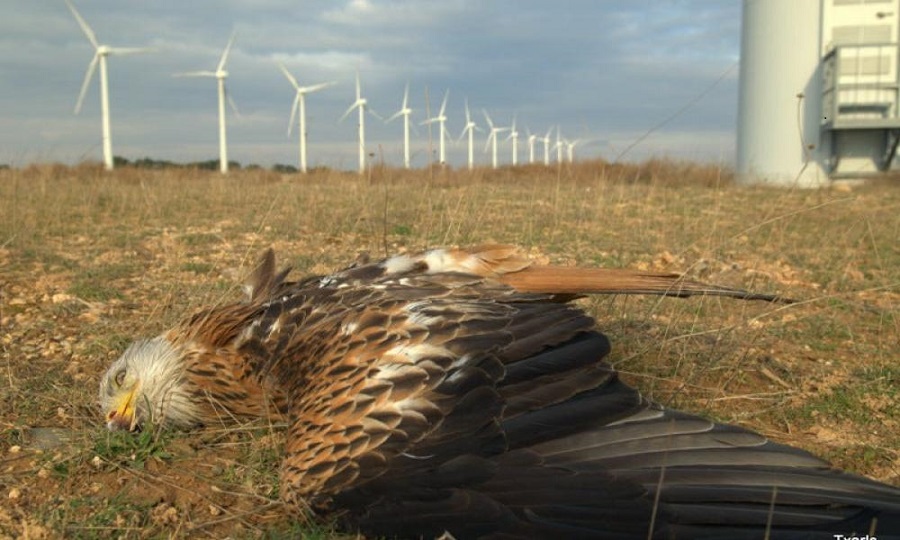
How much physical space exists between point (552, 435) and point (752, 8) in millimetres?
30239

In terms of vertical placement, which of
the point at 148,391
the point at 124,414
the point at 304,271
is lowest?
the point at 124,414

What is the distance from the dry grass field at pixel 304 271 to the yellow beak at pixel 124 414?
77 mm

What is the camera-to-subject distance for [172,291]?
5.36 metres

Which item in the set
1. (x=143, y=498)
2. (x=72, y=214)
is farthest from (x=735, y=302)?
(x=72, y=214)

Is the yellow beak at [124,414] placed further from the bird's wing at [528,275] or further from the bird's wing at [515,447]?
the bird's wing at [528,275]

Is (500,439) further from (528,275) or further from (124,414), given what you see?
(124,414)

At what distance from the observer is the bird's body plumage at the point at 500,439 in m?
2.27

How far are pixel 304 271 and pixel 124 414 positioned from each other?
2.85 m

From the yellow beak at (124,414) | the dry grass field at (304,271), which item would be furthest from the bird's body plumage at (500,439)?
the yellow beak at (124,414)

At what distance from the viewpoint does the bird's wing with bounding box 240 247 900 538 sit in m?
2.27

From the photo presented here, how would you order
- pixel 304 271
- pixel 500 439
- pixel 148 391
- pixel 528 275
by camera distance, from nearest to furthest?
pixel 500 439 → pixel 148 391 → pixel 528 275 → pixel 304 271

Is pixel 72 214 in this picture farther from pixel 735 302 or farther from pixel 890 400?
pixel 890 400

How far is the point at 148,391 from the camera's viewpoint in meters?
3.38

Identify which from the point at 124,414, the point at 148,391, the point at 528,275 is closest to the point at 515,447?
the point at 528,275
